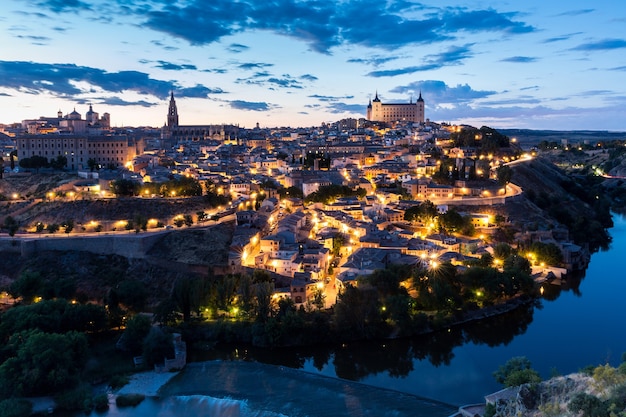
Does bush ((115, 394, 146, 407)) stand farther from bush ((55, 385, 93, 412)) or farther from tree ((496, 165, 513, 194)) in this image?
tree ((496, 165, 513, 194))

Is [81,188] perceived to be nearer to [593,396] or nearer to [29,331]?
[29,331]

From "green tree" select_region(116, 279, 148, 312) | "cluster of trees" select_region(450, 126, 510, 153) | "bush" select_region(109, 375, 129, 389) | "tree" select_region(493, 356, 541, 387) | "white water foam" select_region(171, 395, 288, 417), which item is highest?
"cluster of trees" select_region(450, 126, 510, 153)

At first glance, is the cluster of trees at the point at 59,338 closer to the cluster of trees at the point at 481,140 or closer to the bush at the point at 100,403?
the bush at the point at 100,403

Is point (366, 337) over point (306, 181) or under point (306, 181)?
under

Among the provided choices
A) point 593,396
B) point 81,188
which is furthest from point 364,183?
point 593,396

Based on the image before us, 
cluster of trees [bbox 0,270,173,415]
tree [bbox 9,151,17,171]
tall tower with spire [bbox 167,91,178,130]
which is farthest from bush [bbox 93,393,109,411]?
tall tower with spire [bbox 167,91,178,130]

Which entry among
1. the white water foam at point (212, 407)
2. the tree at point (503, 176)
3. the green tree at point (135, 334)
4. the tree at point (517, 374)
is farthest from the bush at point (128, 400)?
the tree at point (503, 176)
